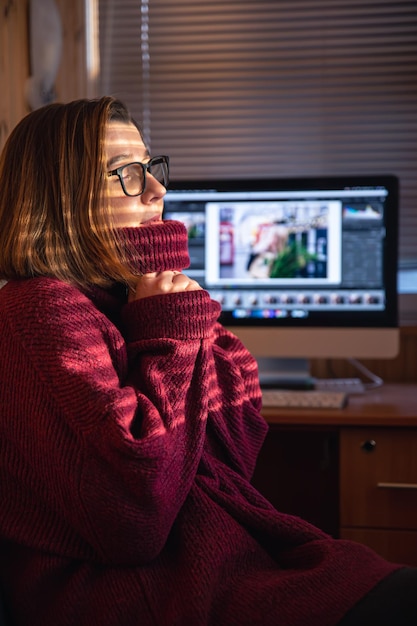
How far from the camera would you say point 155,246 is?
48.1 inches

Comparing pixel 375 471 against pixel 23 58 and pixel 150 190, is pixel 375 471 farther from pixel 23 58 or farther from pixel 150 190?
pixel 23 58

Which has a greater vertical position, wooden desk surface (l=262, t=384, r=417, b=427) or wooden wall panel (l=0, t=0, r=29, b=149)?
wooden wall panel (l=0, t=0, r=29, b=149)

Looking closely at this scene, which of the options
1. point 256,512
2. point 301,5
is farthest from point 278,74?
point 256,512

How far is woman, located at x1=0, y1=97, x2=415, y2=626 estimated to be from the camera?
100 centimetres

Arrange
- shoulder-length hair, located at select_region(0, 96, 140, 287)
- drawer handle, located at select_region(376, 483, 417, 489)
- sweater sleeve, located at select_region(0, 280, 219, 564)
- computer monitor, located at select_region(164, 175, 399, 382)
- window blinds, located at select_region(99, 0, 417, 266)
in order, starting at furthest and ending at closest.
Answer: window blinds, located at select_region(99, 0, 417, 266), computer monitor, located at select_region(164, 175, 399, 382), drawer handle, located at select_region(376, 483, 417, 489), shoulder-length hair, located at select_region(0, 96, 140, 287), sweater sleeve, located at select_region(0, 280, 219, 564)

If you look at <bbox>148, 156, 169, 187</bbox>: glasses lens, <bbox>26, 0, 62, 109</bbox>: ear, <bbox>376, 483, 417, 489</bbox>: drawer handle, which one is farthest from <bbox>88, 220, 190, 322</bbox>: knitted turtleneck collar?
<bbox>26, 0, 62, 109</bbox>: ear

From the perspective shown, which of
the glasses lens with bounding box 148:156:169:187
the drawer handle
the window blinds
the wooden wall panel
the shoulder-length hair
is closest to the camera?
the shoulder-length hair

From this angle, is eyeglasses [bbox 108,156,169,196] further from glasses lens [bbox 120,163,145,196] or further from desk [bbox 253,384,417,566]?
desk [bbox 253,384,417,566]

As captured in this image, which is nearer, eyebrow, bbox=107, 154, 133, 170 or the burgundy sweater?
the burgundy sweater

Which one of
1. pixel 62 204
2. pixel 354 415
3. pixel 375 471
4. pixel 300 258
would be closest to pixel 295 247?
pixel 300 258

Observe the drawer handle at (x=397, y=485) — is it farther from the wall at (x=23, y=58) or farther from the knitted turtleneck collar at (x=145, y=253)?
the wall at (x=23, y=58)

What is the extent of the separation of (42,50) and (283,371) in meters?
1.06

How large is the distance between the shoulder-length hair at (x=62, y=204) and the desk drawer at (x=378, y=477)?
0.78m

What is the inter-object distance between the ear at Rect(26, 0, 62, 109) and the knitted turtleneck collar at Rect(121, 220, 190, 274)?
1116 mm
